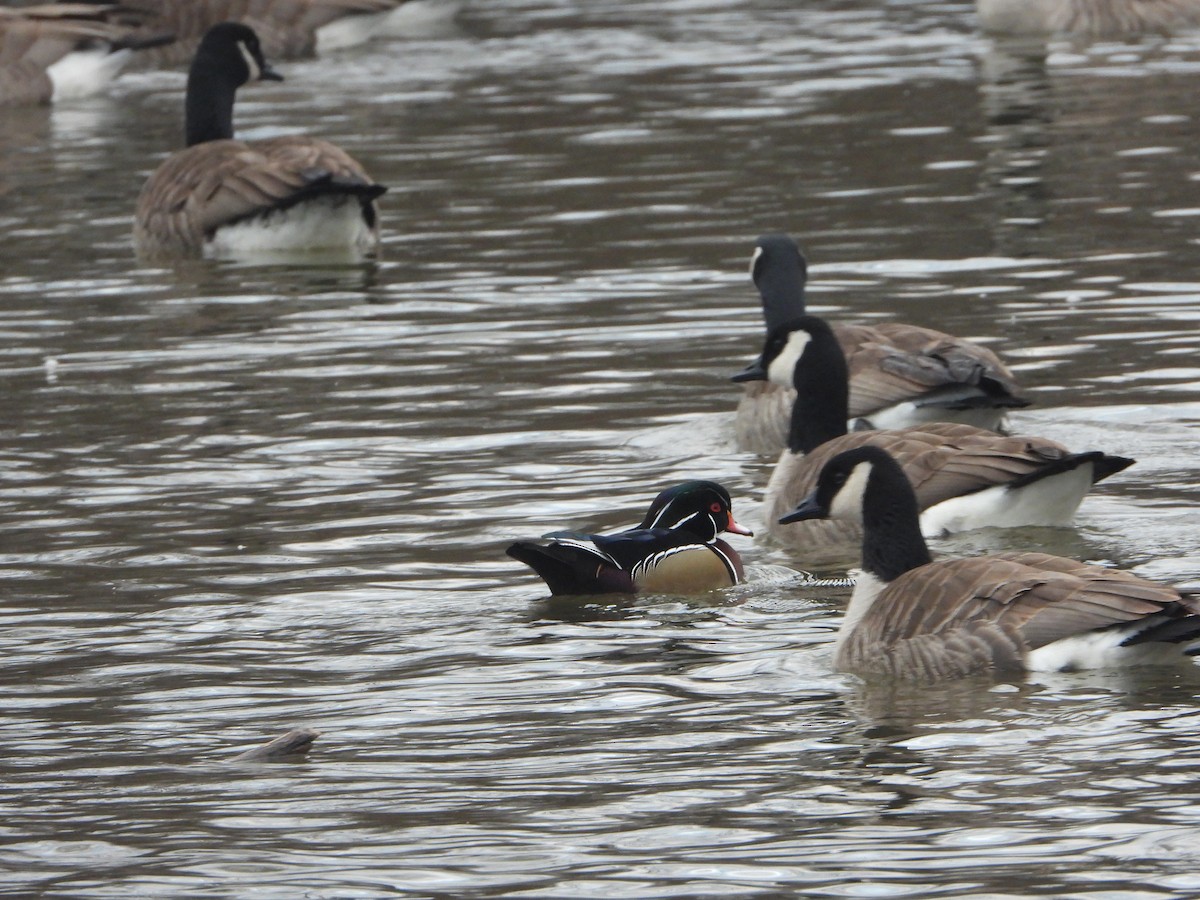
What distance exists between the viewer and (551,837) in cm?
681

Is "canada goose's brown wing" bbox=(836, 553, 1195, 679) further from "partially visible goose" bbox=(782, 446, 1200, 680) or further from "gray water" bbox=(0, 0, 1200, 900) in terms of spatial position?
"gray water" bbox=(0, 0, 1200, 900)

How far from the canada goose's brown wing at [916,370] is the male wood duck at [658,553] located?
192 cm

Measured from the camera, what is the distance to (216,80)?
2064cm

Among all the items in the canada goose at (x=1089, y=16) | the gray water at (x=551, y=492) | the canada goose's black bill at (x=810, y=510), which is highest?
the canada goose at (x=1089, y=16)

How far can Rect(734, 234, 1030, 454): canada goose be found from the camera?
→ 38.4ft

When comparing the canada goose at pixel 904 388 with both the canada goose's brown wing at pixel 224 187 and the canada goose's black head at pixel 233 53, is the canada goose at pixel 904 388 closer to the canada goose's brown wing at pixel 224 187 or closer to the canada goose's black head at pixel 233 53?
the canada goose's brown wing at pixel 224 187

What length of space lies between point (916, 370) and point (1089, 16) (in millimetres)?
16940

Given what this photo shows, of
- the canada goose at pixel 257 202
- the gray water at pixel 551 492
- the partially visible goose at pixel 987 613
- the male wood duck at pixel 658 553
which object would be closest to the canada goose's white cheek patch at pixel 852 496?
the partially visible goose at pixel 987 613

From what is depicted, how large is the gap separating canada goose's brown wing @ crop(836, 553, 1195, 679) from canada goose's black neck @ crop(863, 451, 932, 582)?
13.4 inches

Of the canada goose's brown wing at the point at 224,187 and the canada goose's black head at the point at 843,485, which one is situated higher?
the canada goose's black head at the point at 843,485

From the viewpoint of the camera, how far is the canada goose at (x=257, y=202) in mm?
18281

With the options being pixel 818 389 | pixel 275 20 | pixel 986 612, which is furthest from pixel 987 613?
pixel 275 20

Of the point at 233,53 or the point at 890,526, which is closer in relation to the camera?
the point at 890,526

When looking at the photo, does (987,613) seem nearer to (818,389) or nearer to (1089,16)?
(818,389)
